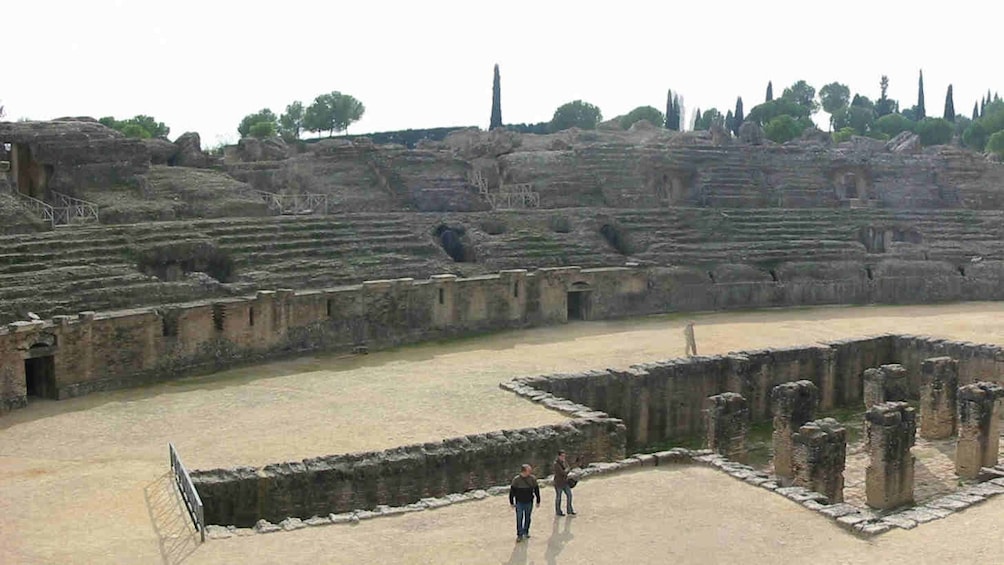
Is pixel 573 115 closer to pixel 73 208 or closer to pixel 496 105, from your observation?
pixel 496 105

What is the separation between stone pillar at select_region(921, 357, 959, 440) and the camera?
63.0ft

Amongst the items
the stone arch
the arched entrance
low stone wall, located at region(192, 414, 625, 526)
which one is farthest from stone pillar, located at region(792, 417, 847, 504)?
the stone arch

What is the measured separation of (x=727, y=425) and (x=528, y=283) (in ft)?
37.6

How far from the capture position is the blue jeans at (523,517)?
11.3m

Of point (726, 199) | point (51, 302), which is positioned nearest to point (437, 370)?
point (51, 302)

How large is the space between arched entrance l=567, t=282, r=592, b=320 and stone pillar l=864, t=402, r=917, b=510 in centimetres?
1364

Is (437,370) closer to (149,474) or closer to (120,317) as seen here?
(120,317)

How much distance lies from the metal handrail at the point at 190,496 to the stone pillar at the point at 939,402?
13877 millimetres

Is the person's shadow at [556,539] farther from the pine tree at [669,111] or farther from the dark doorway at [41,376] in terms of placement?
the pine tree at [669,111]

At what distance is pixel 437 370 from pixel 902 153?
30.4 meters

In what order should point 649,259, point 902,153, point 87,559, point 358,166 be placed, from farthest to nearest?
1. point 902,153
2. point 358,166
3. point 649,259
4. point 87,559

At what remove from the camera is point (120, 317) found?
791 inches

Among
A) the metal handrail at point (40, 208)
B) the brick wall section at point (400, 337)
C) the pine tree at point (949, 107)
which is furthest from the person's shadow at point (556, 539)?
the pine tree at point (949, 107)

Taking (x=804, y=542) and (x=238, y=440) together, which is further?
(x=238, y=440)
